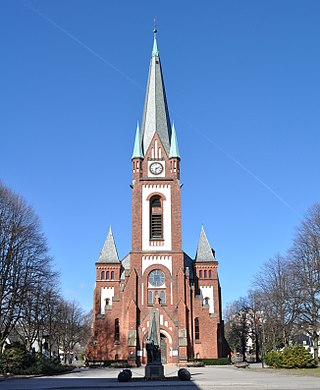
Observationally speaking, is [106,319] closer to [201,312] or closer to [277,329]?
[201,312]

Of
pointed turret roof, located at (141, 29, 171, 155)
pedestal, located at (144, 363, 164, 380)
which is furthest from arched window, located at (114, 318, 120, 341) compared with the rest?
pedestal, located at (144, 363, 164, 380)

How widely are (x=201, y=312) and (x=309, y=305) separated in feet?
56.0

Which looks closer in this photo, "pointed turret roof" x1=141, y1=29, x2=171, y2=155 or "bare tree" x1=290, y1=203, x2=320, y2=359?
"bare tree" x1=290, y1=203, x2=320, y2=359

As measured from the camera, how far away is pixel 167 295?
2314 inches

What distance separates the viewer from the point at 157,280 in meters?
59.6

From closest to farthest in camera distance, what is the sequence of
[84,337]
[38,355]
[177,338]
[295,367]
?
[295,367] → [38,355] → [177,338] → [84,337]

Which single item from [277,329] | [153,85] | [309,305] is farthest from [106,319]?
[153,85]

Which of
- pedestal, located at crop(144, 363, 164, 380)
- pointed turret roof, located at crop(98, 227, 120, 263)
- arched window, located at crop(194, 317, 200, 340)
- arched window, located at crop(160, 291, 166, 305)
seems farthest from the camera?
pointed turret roof, located at crop(98, 227, 120, 263)

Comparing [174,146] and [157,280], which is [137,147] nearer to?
[174,146]

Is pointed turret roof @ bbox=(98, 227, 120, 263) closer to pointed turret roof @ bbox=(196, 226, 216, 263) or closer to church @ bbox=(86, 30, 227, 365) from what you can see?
church @ bbox=(86, 30, 227, 365)

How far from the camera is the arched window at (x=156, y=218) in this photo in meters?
61.9

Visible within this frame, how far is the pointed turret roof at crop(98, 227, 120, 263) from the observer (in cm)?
6638

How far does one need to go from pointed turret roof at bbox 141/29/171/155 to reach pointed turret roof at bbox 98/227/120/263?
43.3 ft

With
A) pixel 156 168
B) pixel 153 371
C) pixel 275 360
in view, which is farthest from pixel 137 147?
pixel 153 371
